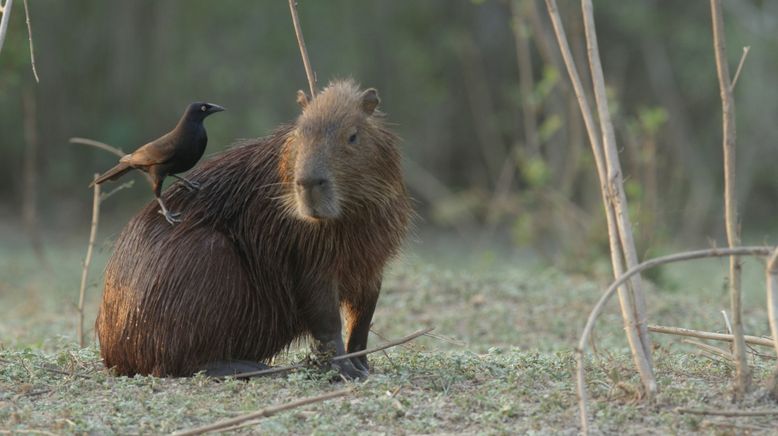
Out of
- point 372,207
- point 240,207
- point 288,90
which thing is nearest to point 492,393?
point 372,207

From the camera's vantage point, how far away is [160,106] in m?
14.8

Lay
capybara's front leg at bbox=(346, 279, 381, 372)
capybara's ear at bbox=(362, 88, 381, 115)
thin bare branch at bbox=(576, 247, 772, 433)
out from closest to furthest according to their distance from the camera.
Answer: thin bare branch at bbox=(576, 247, 772, 433) < capybara's ear at bbox=(362, 88, 381, 115) < capybara's front leg at bbox=(346, 279, 381, 372)

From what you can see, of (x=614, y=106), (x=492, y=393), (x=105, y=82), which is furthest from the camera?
(x=105, y=82)

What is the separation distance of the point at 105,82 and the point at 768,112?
31.6 ft

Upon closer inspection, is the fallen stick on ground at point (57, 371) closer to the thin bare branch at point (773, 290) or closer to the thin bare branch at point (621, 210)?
the thin bare branch at point (621, 210)

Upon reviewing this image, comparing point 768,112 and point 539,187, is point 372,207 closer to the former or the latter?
point 539,187

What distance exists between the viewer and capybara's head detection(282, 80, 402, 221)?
3939mm

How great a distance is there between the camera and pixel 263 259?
14.2 feet

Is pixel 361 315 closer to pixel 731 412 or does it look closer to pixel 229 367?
pixel 229 367

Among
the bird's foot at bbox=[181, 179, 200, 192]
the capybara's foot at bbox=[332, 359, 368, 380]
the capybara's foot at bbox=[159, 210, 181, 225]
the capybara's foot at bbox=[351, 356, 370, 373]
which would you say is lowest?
the capybara's foot at bbox=[332, 359, 368, 380]

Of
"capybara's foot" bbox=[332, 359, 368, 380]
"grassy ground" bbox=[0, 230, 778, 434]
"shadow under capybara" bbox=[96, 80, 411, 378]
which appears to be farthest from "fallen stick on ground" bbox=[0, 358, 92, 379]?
"capybara's foot" bbox=[332, 359, 368, 380]

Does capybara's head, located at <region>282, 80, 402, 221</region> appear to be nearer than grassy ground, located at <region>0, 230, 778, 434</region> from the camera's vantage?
No

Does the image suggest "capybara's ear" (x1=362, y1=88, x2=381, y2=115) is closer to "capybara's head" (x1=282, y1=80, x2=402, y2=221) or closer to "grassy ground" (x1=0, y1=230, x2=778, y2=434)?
"capybara's head" (x1=282, y1=80, x2=402, y2=221)

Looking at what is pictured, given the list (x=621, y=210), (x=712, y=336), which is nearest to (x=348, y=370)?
(x=621, y=210)
